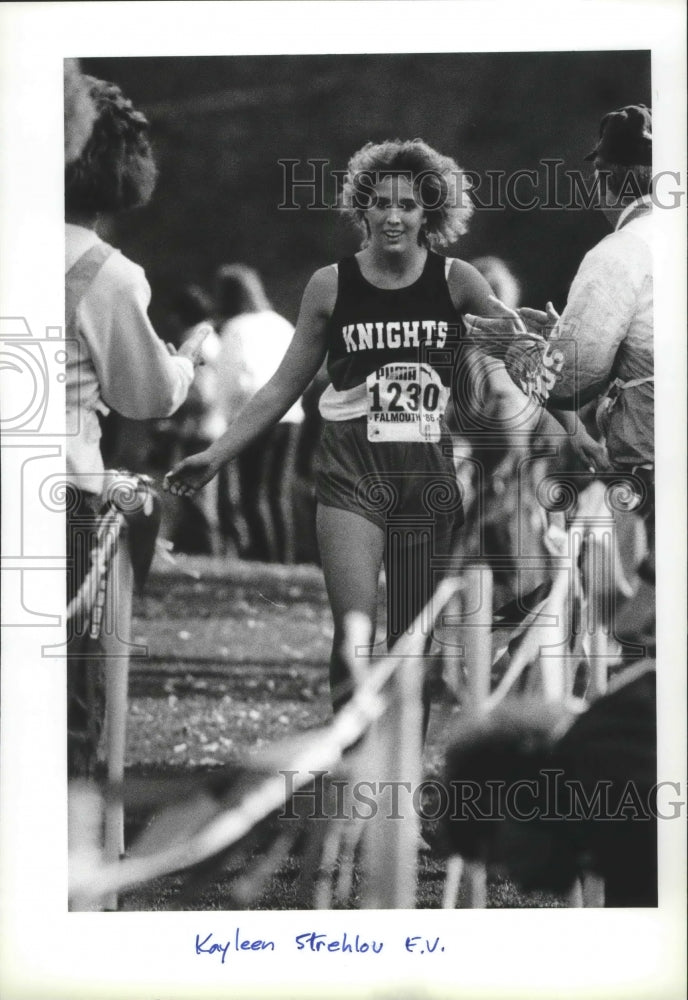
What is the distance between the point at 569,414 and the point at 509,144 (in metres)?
0.67

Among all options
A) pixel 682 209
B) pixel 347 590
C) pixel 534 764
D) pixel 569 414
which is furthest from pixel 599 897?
pixel 682 209

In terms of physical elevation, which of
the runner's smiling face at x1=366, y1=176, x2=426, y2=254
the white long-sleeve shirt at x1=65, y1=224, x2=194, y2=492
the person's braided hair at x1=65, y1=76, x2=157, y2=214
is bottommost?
the white long-sleeve shirt at x1=65, y1=224, x2=194, y2=492

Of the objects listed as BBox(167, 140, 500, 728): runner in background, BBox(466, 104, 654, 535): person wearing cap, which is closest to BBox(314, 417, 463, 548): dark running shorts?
BBox(167, 140, 500, 728): runner in background

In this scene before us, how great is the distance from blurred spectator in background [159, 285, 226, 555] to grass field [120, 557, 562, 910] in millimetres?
68

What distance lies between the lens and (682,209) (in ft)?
9.40

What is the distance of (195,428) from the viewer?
113 inches

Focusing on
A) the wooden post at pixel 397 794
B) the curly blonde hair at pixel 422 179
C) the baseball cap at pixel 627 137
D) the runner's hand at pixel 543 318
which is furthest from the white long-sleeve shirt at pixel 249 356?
the baseball cap at pixel 627 137

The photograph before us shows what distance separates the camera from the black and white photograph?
9.32 ft

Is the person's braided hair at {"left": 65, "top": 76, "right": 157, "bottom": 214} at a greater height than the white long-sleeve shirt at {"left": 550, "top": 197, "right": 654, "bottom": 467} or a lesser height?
greater

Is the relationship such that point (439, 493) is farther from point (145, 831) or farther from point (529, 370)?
point (145, 831)

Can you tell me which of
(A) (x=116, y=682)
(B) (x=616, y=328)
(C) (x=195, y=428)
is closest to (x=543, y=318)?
(B) (x=616, y=328)

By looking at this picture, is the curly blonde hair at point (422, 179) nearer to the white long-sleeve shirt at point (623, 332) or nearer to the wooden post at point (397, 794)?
the white long-sleeve shirt at point (623, 332)

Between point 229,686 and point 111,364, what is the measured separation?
84 centimetres

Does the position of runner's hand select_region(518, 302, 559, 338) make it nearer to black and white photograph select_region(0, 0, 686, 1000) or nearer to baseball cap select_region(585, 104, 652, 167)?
black and white photograph select_region(0, 0, 686, 1000)
